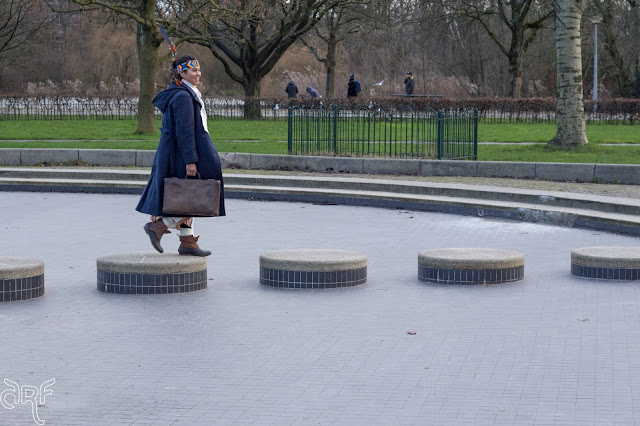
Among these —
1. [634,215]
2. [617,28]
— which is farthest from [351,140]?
[617,28]

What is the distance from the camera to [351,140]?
19406 millimetres

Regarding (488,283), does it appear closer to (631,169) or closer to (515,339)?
(515,339)

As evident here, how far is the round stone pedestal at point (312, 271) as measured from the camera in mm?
8328

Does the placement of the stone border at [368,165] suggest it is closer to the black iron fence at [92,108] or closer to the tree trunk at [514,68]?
the black iron fence at [92,108]

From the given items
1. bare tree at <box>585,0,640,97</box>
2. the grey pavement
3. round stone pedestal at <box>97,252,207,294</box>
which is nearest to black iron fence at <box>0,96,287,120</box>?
bare tree at <box>585,0,640,97</box>

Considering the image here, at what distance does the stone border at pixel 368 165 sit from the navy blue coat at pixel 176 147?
910cm

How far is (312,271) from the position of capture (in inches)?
328

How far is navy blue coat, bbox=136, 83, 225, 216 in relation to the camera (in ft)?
27.6

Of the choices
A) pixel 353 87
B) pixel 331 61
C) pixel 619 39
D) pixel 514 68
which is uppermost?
pixel 619 39

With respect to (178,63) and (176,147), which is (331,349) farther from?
(178,63)

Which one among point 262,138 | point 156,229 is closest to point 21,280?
point 156,229

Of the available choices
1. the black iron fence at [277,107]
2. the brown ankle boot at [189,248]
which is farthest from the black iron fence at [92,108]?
the brown ankle boot at [189,248]

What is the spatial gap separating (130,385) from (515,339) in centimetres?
250

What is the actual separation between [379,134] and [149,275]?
1216 centimetres
